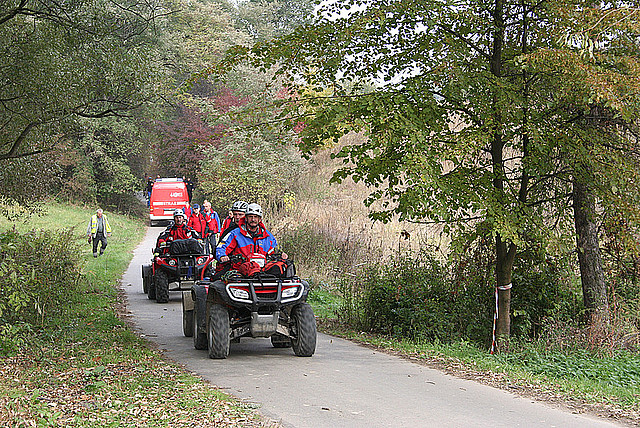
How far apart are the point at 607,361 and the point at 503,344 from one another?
5.58ft

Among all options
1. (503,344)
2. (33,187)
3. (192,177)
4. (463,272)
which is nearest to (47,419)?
(503,344)

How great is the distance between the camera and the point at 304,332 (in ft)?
34.4

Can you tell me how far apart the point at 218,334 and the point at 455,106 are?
5.27 meters

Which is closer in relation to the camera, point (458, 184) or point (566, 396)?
point (566, 396)

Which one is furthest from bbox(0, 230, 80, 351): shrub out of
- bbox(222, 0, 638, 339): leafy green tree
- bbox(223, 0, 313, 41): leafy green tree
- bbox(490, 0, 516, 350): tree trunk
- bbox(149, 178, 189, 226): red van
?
bbox(223, 0, 313, 41): leafy green tree

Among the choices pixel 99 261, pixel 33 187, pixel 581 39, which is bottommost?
pixel 99 261

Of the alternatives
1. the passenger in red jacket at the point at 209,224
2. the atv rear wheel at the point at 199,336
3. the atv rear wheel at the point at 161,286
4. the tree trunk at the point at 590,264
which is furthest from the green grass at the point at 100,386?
the tree trunk at the point at 590,264

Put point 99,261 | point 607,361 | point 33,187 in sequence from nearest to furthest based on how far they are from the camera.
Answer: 1. point 607,361
2. point 33,187
3. point 99,261

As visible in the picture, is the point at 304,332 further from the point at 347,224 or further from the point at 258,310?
the point at 347,224

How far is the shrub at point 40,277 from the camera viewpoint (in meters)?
10.2

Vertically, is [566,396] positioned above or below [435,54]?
below

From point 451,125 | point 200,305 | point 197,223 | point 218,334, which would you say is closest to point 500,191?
point 451,125

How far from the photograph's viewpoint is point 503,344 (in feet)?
38.9

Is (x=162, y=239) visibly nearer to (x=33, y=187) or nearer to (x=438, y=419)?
(x=33, y=187)
